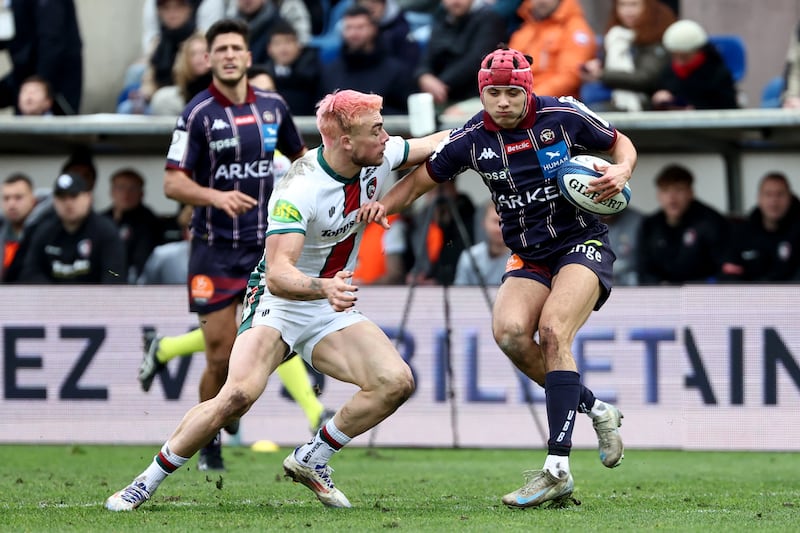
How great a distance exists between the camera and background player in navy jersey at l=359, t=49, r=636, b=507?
7.52m

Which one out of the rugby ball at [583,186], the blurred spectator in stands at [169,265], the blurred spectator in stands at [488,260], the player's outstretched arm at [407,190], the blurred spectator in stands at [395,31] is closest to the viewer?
the rugby ball at [583,186]

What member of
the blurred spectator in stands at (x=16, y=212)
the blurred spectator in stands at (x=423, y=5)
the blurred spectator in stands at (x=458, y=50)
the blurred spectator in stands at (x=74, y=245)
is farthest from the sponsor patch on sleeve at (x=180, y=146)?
the blurred spectator in stands at (x=423, y=5)

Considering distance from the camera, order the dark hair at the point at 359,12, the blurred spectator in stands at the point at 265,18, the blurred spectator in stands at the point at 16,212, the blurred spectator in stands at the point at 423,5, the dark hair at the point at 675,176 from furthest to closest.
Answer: the blurred spectator in stands at the point at 423,5 < the blurred spectator in stands at the point at 265,18 < the dark hair at the point at 359,12 < the blurred spectator in stands at the point at 16,212 < the dark hair at the point at 675,176

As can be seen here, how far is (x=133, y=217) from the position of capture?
1414 centimetres

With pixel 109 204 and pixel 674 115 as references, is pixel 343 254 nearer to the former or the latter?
pixel 674 115

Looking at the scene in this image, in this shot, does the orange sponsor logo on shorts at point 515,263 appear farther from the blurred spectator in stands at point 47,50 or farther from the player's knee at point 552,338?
the blurred spectator in stands at point 47,50

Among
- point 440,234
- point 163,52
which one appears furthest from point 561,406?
point 163,52

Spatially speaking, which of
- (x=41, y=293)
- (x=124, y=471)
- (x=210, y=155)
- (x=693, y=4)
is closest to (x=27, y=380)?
(x=41, y=293)

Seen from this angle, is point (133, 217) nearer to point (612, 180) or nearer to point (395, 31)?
point (395, 31)

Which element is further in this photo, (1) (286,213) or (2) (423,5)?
(2) (423,5)

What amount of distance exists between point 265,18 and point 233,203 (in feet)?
20.3

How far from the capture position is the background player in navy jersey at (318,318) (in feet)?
23.3

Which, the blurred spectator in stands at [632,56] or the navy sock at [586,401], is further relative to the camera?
the blurred spectator in stands at [632,56]

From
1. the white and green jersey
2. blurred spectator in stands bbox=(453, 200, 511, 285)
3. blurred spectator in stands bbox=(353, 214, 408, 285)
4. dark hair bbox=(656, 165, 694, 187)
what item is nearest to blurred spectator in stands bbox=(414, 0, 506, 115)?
blurred spectator in stands bbox=(353, 214, 408, 285)
